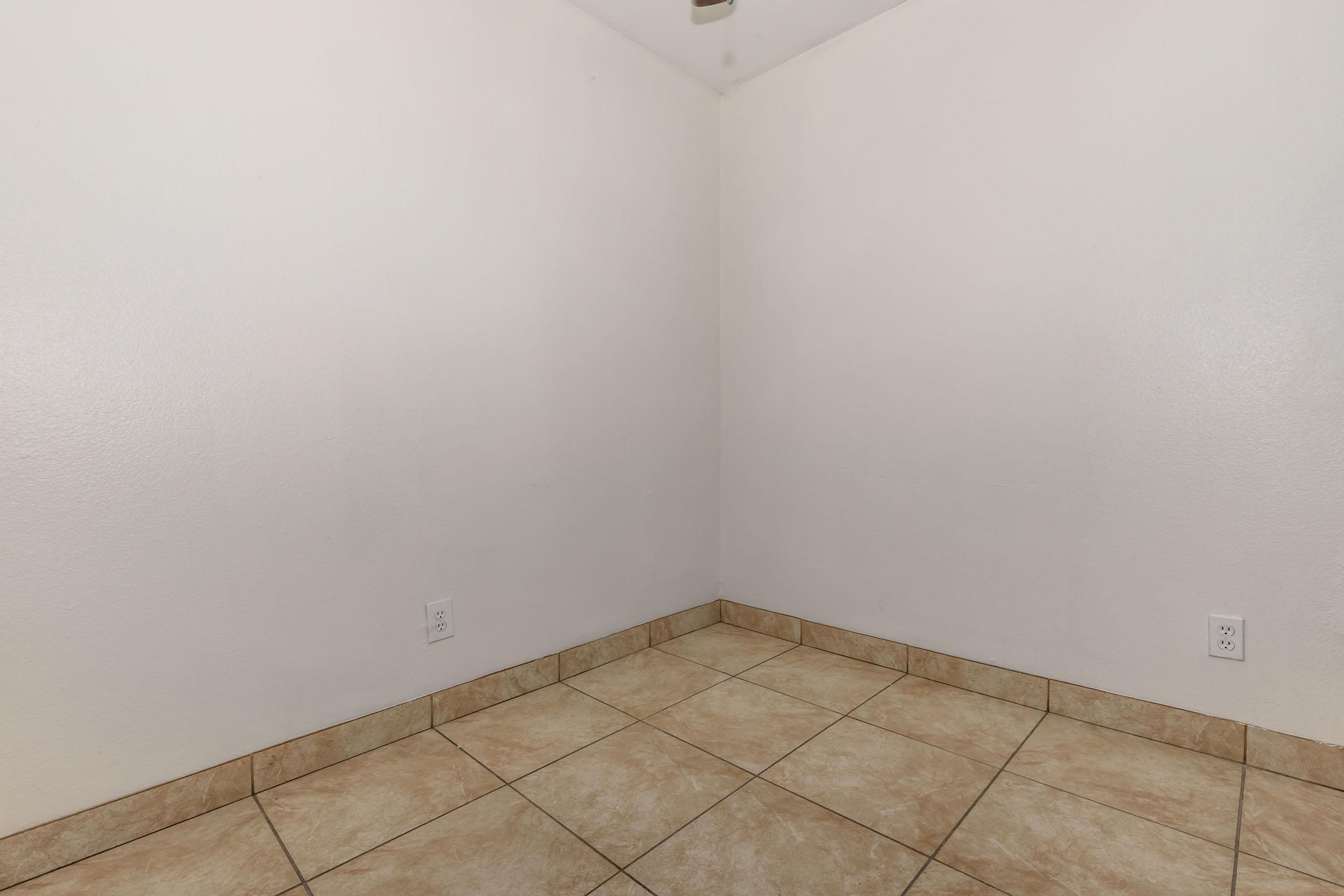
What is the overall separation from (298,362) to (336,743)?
948 mm

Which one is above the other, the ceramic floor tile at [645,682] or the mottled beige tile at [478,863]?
the mottled beige tile at [478,863]

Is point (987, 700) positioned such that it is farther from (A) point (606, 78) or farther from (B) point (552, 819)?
(A) point (606, 78)

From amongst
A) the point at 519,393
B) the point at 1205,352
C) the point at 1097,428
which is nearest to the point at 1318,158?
the point at 1205,352

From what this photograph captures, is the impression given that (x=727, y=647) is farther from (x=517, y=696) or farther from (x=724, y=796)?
(x=724, y=796)

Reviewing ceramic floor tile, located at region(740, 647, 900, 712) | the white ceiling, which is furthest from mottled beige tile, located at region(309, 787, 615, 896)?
the white ceiling

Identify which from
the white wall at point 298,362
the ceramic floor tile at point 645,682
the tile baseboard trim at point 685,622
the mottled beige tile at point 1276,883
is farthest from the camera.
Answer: the tile baseboard trim at point 685,622

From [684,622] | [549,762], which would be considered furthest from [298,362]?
[684,622]

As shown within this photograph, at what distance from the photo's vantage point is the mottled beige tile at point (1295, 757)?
1.44 m

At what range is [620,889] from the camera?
117cm

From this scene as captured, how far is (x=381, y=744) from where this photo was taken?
1.68m

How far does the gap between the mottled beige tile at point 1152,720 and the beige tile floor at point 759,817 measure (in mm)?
44

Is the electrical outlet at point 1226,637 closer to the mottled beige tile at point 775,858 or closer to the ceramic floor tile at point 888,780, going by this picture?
the ceramic floor tile at point 888,780

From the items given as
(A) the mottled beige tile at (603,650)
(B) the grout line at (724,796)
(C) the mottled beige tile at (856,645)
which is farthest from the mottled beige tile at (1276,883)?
(A) the mottled beige tile at (603,650)

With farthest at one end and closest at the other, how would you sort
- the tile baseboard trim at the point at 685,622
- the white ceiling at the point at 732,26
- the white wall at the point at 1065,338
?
the tile baseboard trim at the point at 685,622 < the white ceiling at the point at 732,26 < the white wall at the point at 1065,338
